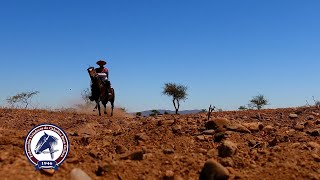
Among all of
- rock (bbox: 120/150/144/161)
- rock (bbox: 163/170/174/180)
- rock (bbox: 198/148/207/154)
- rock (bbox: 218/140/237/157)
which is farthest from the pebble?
rock (bbox: 163/170/174/180)

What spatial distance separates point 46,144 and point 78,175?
0.62 metres

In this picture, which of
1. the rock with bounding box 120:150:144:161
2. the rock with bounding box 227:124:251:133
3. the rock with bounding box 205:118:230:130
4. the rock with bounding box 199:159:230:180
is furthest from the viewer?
the rock with bounding box 205:118:230:130

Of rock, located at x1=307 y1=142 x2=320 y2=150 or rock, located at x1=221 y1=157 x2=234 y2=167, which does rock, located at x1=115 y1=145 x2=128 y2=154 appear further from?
rock, located at x1=307 y1=142 x2=320 y2=150

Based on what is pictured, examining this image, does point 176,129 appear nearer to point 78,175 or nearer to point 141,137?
point 141,137

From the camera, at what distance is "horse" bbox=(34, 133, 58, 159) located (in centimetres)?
518

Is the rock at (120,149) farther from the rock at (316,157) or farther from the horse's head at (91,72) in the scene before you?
the horse's head at (91,72)

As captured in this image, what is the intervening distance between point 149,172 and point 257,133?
105 inches

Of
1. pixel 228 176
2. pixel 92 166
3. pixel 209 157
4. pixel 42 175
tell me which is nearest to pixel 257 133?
pixel 209 157

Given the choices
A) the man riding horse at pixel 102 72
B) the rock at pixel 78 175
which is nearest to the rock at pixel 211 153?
the rock at pixel 78 175

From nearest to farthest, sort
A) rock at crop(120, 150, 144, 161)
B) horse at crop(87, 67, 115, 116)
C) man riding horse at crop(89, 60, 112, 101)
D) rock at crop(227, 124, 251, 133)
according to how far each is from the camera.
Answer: rock at crop(120, 150, 144, 161), rock at crop(227, 124, 251, 133), horse at crop(87, 67, 115, 116), man riding horse at crop(89, 60, 112, 101)

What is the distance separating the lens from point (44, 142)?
5.20m

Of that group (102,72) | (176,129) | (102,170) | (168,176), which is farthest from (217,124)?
(102,72)

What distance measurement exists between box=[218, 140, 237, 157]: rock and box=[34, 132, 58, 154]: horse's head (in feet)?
8.00

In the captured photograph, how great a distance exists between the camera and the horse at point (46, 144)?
5180mm
